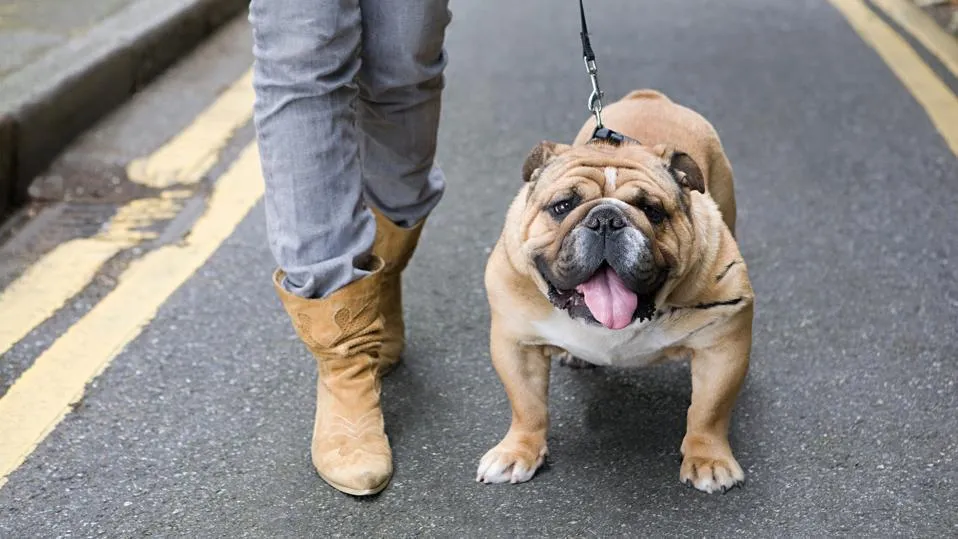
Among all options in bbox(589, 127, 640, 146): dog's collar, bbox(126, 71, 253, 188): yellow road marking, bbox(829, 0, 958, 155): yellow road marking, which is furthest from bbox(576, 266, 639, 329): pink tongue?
bbox(829, 0, 958, 155): yellow road marking

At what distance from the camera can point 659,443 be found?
2.96m

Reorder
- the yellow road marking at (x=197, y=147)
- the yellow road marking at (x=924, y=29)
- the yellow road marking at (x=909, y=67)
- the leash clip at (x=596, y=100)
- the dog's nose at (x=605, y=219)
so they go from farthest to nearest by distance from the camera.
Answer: the yellow road marking at (x=924, y=29) < the yellow road marking at (x=909, y=67) < the yellow road marking at (x=197, y=147) < the leash clip at (x=596, y=100) < the dog's nose at (x=605, y=219)

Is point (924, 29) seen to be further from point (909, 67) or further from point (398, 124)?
point (398, 124)

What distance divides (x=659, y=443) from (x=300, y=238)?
1.02 meters

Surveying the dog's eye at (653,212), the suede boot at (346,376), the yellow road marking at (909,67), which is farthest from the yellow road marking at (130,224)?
the yellow road marking at (909,67)

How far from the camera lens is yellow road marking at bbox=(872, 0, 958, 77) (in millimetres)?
6336

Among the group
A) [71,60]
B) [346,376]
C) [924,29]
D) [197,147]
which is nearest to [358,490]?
[346,376]

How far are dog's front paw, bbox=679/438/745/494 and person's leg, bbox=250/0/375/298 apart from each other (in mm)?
889

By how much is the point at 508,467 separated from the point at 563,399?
0.44 meters

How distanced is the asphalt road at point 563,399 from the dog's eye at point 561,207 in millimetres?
638

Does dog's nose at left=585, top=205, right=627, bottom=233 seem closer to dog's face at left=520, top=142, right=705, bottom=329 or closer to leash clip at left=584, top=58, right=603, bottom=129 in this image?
dog's face at left=520, top=142, right=705, bottom=329

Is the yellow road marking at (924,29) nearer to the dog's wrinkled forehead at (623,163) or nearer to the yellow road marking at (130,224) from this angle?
the yellow road marking at (130,224)

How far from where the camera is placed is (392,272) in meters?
3.28

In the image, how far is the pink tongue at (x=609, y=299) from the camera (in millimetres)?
2525
